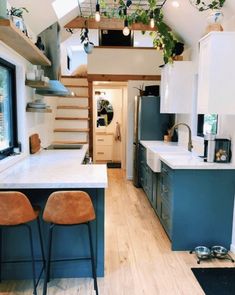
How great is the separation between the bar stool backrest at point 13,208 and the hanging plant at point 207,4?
2721mm

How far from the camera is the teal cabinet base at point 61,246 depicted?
8.00ft

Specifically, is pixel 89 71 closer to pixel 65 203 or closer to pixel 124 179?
pixel 124 179

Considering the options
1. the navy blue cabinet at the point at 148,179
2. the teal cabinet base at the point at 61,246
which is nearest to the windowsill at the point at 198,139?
the navy blue cabinet at the point at 148,179

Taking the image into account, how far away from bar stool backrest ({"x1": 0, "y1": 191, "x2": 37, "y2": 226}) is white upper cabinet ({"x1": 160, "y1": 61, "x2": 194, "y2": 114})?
9.57ft

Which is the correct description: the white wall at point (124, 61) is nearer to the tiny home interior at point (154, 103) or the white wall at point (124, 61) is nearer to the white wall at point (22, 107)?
the tiny home interior at point (154, 103)

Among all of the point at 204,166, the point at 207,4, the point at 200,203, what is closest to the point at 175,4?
the point at 207,4

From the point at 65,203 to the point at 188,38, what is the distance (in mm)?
3473

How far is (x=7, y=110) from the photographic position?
10.6 ft

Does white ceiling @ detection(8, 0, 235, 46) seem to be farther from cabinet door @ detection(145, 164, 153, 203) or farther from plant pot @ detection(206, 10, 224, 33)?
cabinet door @ detection(145, 164, 153, 203)

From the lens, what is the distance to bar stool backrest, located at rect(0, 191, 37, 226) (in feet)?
6.70

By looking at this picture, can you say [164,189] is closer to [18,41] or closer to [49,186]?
[49,186]

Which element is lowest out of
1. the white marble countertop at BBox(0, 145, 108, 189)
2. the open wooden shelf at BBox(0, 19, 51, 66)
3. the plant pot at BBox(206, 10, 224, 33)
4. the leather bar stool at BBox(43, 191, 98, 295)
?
the leather bar stool at BBox(43, 191, 98, 295)

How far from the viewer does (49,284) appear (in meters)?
2.43

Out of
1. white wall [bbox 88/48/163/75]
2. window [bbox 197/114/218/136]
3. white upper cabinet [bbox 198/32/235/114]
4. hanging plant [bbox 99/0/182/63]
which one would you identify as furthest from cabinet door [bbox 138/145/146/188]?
white upper cabinet [bbox 198/32/235/114]
